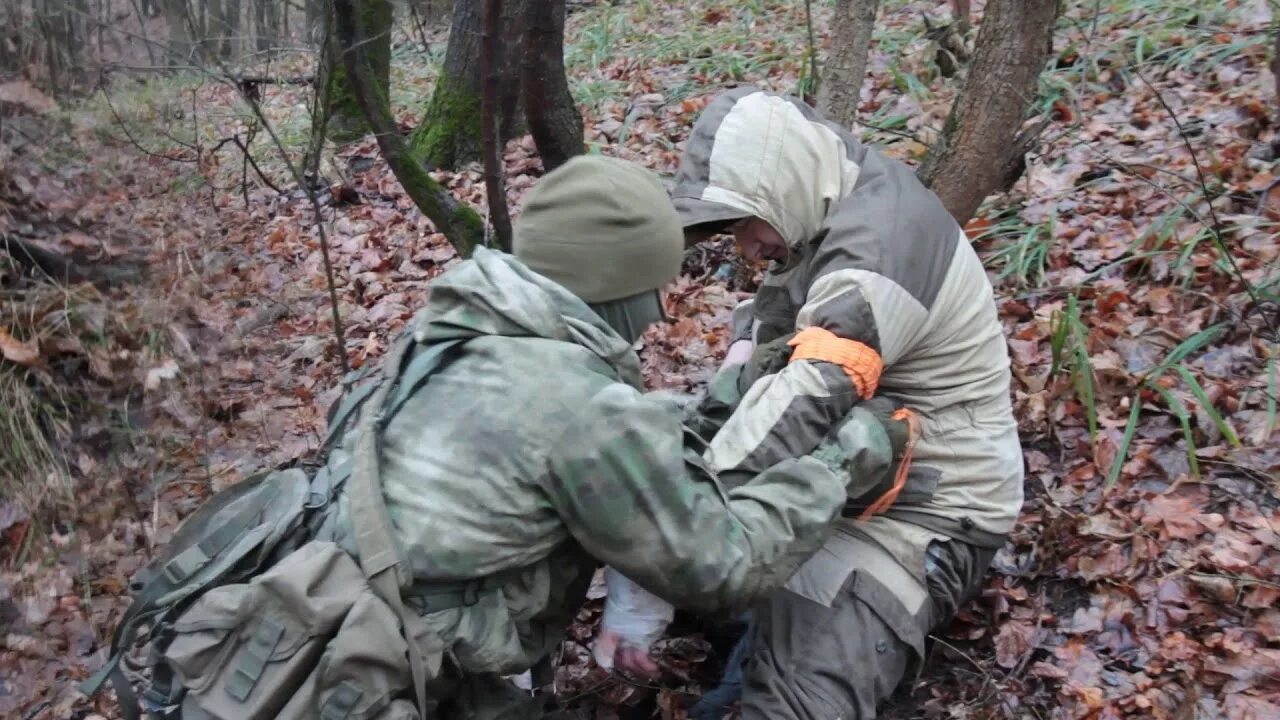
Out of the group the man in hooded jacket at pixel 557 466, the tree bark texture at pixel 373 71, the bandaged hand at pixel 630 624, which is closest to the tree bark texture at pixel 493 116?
the man in hooded jacket at pixel 557 466

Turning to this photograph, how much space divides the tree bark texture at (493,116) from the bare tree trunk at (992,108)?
6.14 feet

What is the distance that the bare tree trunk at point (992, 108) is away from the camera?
403 centimetres

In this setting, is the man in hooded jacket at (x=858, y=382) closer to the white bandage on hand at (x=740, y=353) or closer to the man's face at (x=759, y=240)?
the man's face at (x=759, y=240)

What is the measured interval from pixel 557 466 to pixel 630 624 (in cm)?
79

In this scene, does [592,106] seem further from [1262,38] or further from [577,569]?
[577,569]

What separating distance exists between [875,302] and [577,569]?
103 centimetres

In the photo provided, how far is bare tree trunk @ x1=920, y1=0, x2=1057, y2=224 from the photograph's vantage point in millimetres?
4031

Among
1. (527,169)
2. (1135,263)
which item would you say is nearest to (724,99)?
(1135,263)

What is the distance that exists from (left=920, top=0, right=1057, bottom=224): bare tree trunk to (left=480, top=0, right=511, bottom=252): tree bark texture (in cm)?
187

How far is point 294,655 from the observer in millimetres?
2084

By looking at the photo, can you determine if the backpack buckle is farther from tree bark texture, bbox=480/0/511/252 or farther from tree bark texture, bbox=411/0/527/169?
tree bark texture, bbox=411/0/527/169

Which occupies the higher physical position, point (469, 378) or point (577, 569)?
point (469, 378)

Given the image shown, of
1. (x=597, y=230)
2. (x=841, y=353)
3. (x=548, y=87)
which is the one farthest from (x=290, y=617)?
(x=548, y=87)

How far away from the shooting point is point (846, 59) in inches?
193
